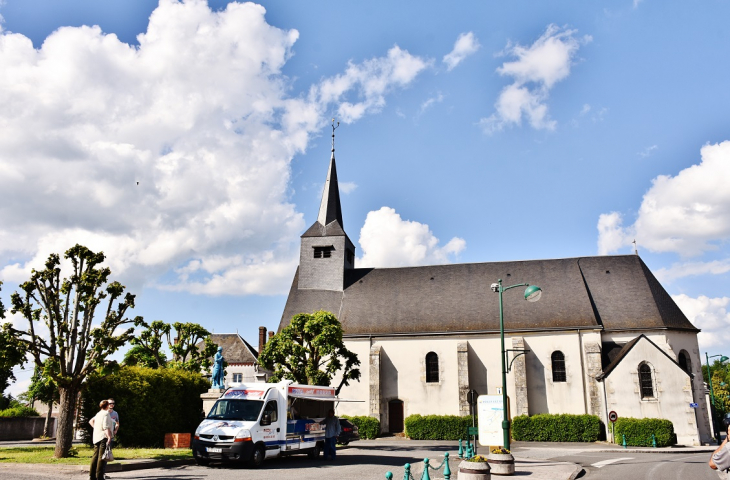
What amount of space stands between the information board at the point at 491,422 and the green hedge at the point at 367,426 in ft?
62.0

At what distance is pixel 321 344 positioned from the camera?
27781 mm

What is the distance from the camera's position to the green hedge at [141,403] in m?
21.9

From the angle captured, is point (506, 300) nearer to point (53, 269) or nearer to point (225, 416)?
point (225, 416)

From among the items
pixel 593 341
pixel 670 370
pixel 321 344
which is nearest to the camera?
pixel 321 344

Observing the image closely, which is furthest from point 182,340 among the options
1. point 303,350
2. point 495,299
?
point 495,299

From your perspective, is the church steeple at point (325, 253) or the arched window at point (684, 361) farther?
the church steeple at point (325, 253)

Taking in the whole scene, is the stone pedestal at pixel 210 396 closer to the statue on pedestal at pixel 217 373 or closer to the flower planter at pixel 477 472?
the statue on pedestal at pixel 217 373

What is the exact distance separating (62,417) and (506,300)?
94.6 feet

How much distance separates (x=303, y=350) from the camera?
27750 millimetres

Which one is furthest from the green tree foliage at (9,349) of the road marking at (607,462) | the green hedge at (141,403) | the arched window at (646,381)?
the arched window at (646,381)

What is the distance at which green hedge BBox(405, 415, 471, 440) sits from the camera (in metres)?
33.7

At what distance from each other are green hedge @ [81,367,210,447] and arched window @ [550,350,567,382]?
22.3m

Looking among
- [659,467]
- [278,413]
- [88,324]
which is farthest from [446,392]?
[88,324]

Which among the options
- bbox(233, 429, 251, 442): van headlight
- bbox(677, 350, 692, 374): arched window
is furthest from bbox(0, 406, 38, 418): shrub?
bbox(677, 350, 692, 374): arched window
